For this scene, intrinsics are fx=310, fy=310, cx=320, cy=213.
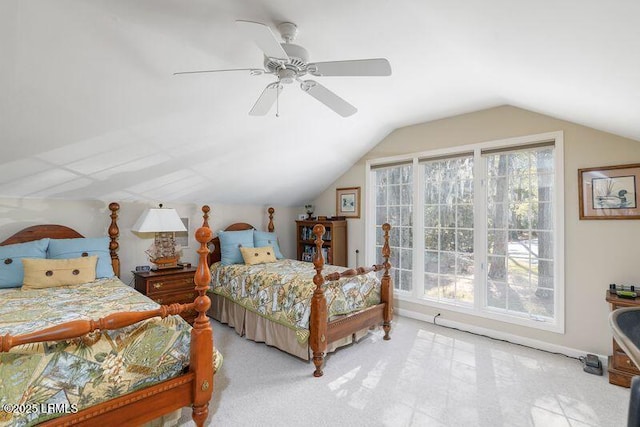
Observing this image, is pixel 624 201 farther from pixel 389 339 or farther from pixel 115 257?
pixel 115 257

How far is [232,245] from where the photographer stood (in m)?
4.18

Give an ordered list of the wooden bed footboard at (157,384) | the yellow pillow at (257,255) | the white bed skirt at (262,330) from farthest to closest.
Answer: the yellow pillow at (257,255) < the white bed skirt at (262,330) < the wooden bed footboard at (157,384)

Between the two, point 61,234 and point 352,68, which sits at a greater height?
point 352,68

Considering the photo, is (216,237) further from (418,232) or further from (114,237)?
(418,232)

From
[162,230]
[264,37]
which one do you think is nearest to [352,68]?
[264,37]

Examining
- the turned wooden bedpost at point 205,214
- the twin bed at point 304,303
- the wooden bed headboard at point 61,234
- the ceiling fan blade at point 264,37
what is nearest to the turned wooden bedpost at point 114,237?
the wooden bed headboard at point 61,234

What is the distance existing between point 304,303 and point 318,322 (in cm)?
23

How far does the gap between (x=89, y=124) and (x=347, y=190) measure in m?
3.41

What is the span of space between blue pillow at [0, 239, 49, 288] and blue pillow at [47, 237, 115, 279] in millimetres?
104

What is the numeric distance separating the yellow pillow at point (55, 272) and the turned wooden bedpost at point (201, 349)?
176 centimetres

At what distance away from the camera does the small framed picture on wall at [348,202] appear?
4871mm

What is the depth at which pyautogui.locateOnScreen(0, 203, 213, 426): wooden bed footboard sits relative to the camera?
1418 millimetres

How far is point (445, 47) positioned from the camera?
2262mm

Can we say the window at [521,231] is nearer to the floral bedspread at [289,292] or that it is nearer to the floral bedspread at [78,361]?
the floral bedspread at [289,292]
